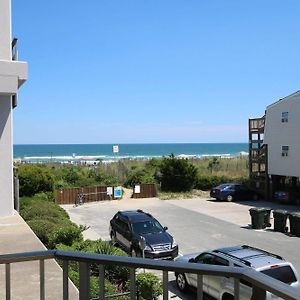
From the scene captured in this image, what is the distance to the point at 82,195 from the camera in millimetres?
34688

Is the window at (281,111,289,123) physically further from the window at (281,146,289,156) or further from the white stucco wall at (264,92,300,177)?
the window at (281,146,289,156)

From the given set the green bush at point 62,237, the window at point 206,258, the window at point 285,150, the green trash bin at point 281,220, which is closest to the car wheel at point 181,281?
the window at point 206,258

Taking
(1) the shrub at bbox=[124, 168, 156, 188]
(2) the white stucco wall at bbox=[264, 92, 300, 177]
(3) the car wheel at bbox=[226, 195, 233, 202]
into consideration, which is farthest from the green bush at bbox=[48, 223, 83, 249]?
(1) the shrub at bbox=[124, 168, 156, 188]

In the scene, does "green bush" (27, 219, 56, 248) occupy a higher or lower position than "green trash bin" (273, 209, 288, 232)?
higher

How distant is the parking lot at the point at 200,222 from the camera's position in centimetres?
1930

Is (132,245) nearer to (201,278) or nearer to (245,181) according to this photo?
(201,278)

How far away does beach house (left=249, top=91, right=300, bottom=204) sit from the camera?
32.6 m

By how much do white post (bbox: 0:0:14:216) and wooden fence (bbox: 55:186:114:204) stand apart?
2304 cm

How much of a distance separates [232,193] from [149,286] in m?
27.4

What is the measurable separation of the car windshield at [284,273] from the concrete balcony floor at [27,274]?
205 inches

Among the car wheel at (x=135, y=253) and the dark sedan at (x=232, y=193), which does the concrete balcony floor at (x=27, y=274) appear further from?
the dark sedan at (x=232, y=193)

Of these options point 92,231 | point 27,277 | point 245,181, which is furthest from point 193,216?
point 27,277

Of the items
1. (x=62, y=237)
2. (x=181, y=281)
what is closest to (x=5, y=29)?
(x=62, y=237)

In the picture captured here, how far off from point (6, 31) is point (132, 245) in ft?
29.6
